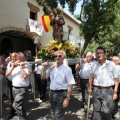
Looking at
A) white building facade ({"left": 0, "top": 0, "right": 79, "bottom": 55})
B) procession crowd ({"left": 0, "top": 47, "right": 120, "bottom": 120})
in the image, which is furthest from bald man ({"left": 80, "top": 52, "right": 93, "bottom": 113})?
white building facade ({"left": 0, "top": 0, "right": 79, "bottom": 55})

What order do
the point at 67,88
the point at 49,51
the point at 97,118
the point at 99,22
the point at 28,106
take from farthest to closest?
the point at 99,22 → the point at 28,106 → the point at 49,51 → the point at 97,118 → the point at 67,88

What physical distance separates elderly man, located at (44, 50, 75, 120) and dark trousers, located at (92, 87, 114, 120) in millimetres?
715

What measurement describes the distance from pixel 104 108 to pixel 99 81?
567 mm

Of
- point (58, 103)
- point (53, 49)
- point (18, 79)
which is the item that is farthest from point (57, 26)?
point (58, 103)

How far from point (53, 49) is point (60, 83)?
1925 millimetres

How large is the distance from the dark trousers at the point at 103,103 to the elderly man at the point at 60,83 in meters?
0.72

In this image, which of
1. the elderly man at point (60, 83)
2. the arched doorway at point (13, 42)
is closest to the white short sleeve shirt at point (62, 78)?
the elderly man at point (60, 83)

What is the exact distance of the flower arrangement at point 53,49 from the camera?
20.3 ft

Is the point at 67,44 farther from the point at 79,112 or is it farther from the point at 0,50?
the point at 0,50

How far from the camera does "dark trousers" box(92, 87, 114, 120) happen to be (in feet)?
16.3

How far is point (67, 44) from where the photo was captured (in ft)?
23.1

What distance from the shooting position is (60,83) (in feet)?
15.6

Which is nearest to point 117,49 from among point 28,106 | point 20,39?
point 20,39

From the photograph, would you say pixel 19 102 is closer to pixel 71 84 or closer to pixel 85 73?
pixel 71 84
